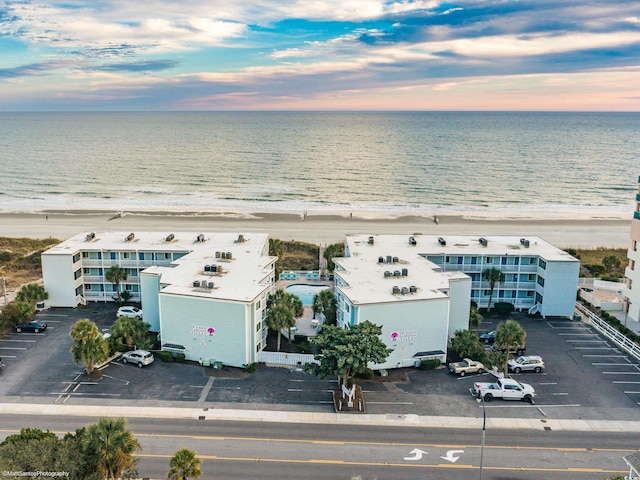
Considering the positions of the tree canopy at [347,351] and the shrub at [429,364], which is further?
the shrub at [429,364]

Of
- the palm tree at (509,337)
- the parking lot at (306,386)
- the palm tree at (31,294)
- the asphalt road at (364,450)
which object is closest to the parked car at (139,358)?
the parking lot at (306,386)

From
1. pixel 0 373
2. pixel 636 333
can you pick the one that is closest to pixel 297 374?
pixel 0 373

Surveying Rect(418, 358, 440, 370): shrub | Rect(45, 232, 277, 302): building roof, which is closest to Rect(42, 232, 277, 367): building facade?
Rect(45, 232, 277, 302): building roof

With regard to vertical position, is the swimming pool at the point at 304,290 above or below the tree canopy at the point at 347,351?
below

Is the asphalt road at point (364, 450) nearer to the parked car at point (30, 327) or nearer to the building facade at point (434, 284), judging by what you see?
the building facade at point (434, 284)

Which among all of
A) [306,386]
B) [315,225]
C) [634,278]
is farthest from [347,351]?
[315,225]

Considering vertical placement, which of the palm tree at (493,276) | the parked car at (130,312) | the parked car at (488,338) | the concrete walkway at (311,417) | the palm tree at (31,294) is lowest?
the concrete walkway at (311,417)

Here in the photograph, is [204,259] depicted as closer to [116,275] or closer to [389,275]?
[116,275]

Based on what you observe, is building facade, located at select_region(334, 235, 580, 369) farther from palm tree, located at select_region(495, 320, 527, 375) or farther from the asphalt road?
the asphalt road
